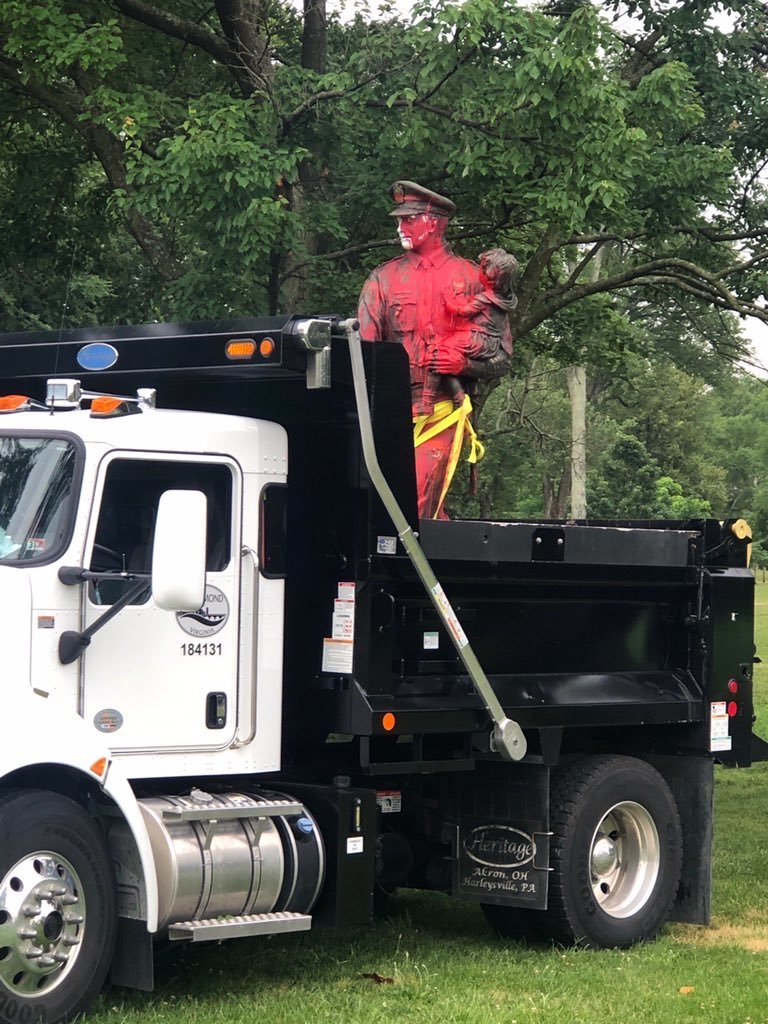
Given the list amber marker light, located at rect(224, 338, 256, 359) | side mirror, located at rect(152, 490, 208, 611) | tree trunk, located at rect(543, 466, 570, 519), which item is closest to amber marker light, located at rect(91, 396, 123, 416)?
amber marker light, located at rect(224, 338, 256, 359)

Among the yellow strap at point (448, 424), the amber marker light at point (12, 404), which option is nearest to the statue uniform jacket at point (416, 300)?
the yellow strap at point (448, 424)

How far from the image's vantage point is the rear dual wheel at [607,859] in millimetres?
8148

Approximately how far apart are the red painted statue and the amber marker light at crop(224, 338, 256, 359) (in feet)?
5.89

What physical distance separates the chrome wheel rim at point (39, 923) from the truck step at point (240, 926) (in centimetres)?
50

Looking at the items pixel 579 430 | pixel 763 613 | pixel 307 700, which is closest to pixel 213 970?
pixel 307 700

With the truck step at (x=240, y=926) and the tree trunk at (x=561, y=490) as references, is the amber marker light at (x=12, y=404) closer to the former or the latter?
the truck step at (x=240, y=926)

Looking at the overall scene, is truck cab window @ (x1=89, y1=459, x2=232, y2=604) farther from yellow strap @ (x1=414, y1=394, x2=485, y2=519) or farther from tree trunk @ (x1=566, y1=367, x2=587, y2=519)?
tree trunk @ (x1=566, y1=367, x2=587, y2=519)

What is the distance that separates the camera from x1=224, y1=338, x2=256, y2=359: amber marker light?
6977mm

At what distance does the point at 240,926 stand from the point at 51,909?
881mm

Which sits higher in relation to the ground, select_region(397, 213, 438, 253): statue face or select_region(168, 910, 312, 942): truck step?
select_region(397, 213, 438, 253): statue face

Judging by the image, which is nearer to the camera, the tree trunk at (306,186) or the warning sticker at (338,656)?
the warning sticker at (338,656)

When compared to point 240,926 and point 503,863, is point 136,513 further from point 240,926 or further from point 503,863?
point 503,863

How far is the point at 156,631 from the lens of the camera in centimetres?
672

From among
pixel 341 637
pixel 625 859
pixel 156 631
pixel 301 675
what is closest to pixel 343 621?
pixel 341 637
